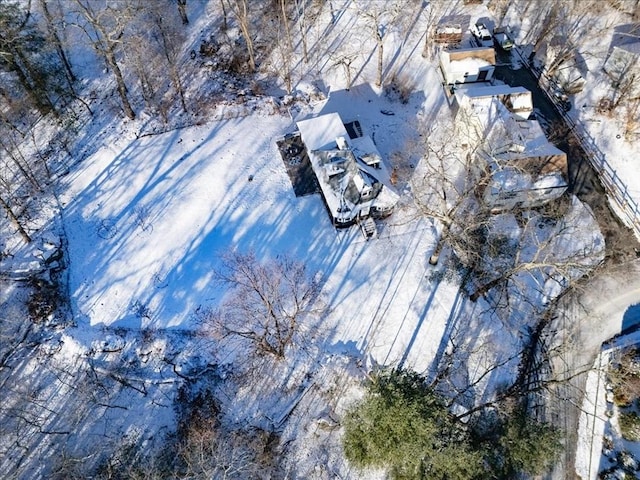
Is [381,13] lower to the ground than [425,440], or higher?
higher

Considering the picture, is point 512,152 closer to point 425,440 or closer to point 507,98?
point 507,98

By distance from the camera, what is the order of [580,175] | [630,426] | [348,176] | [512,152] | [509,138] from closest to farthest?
1. [630,426]
2. [348,176]
3. [512,152]
4. [509,138]
5. [580,175]

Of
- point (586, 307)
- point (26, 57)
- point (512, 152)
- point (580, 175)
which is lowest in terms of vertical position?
point (586, 307)

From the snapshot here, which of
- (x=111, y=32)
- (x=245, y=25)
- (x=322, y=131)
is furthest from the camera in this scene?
(x=245, y=25)

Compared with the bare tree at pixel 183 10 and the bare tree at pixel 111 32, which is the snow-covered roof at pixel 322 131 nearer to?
the bare tree at pixel 111 32

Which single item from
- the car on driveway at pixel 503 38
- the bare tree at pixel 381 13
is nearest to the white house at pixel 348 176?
the bare tree at pixel 381 13

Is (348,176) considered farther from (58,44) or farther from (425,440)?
(58,44)

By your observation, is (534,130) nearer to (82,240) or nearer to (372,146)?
(372,146)

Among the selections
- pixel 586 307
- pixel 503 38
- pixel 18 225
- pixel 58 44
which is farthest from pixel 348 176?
pixel 58 44

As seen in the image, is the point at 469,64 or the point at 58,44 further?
the point at 469,64
